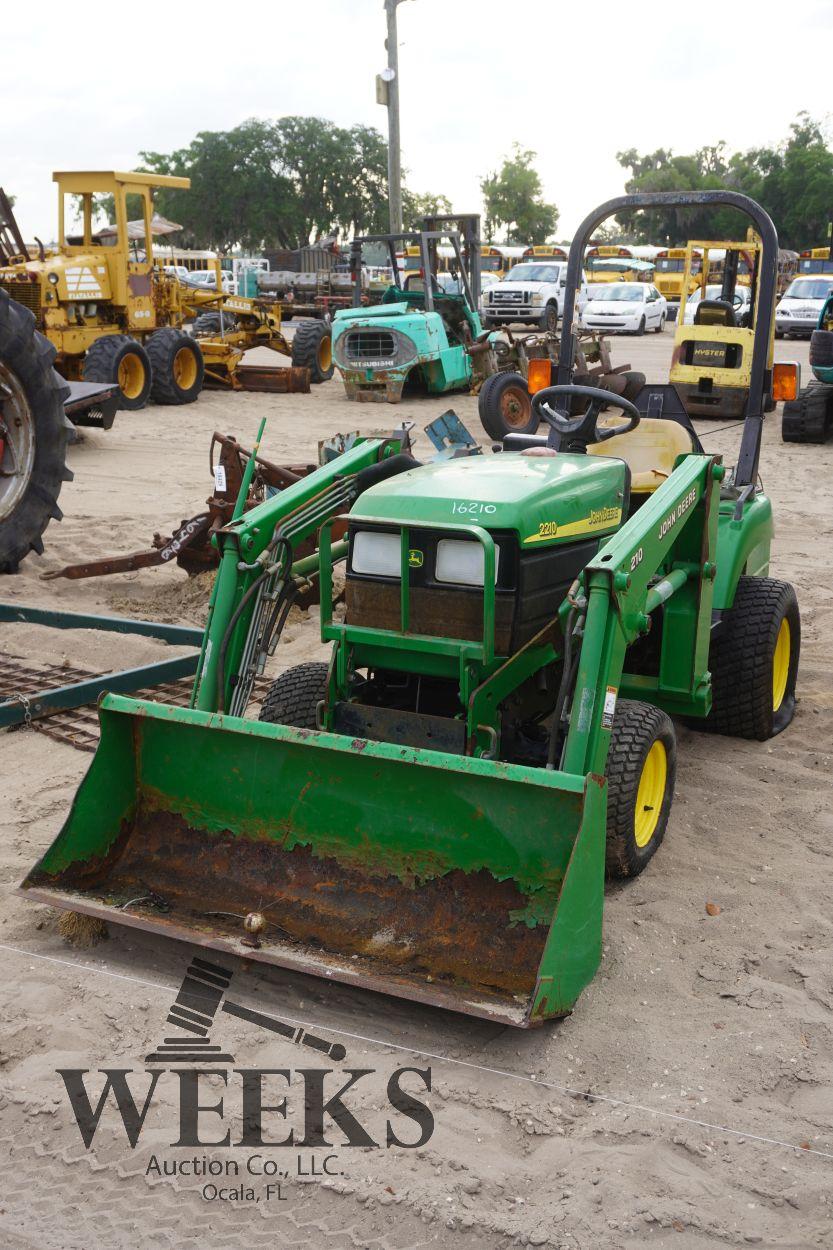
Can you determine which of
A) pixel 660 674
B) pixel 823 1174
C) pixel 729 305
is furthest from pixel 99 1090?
pixel 729 305

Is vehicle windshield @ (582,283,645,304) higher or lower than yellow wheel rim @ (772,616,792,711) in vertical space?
higher

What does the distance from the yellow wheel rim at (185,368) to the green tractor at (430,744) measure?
11.8m

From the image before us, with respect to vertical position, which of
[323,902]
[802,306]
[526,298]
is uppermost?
[526,298]

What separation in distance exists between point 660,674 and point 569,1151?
208cm

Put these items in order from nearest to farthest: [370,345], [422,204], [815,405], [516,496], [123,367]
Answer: [516,496], [815,405], [123,367], [370,345], [422,204]

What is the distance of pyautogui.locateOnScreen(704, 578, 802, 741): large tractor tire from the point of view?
512 centimetres

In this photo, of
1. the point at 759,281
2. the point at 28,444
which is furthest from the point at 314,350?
the point at 759,281

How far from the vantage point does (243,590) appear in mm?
4273

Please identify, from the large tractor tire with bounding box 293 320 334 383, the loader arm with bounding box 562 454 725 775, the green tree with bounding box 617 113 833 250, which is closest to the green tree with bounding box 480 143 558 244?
the green tree with bounding box 617 113 833 250

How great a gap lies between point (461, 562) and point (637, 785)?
87cm

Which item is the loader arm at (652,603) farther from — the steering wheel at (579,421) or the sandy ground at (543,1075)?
the sandy ground at (543,1075)

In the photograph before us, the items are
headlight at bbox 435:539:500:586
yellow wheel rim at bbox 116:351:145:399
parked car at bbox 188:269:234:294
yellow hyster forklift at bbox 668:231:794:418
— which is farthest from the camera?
parked car at bbox 188:269:234:294

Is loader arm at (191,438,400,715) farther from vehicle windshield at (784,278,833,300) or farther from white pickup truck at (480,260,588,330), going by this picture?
vehicle windshield at (784,278,833,300)

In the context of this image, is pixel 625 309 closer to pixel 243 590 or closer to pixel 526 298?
pixel 526 298
